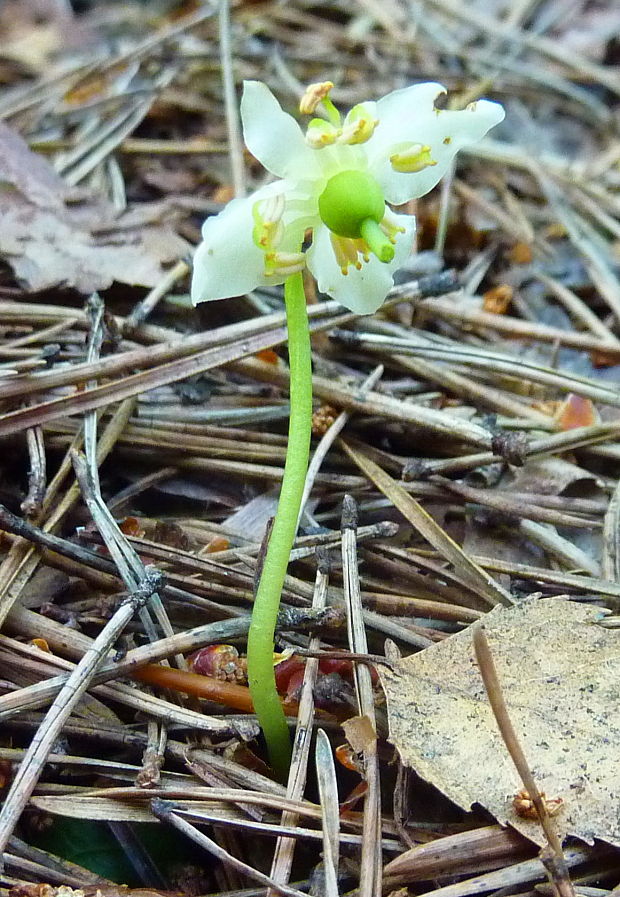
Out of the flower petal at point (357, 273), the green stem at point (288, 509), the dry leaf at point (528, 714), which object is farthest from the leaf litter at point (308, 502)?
the flower petal at point (357, 273)

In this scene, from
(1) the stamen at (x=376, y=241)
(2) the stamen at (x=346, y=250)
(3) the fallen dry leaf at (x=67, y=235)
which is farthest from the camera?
(3) the fallen dry leaf at (x=67, y=235)

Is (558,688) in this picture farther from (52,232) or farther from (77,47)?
(77,47)

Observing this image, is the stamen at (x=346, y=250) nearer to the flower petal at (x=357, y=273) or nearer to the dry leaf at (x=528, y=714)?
the flower petal at (x=357, y=273)

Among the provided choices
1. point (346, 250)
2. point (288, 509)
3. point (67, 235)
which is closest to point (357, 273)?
point (346, 250)

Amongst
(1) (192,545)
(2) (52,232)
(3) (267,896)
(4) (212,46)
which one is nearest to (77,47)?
(4) (212,46)

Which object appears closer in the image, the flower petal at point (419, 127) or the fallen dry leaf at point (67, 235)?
the flower petal at point (419, 127)

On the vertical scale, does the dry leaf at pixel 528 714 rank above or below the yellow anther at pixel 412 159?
below

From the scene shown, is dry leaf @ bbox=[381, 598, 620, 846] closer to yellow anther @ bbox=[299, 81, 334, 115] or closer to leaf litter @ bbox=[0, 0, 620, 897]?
leaf litter @ bbox=[0, 0, 620, 897]

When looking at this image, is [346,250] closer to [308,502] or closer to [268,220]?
[268,220]

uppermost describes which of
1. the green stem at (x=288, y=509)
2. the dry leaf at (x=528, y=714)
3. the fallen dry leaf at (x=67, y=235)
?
the fallen dry leaf at (x=67, y=235)
